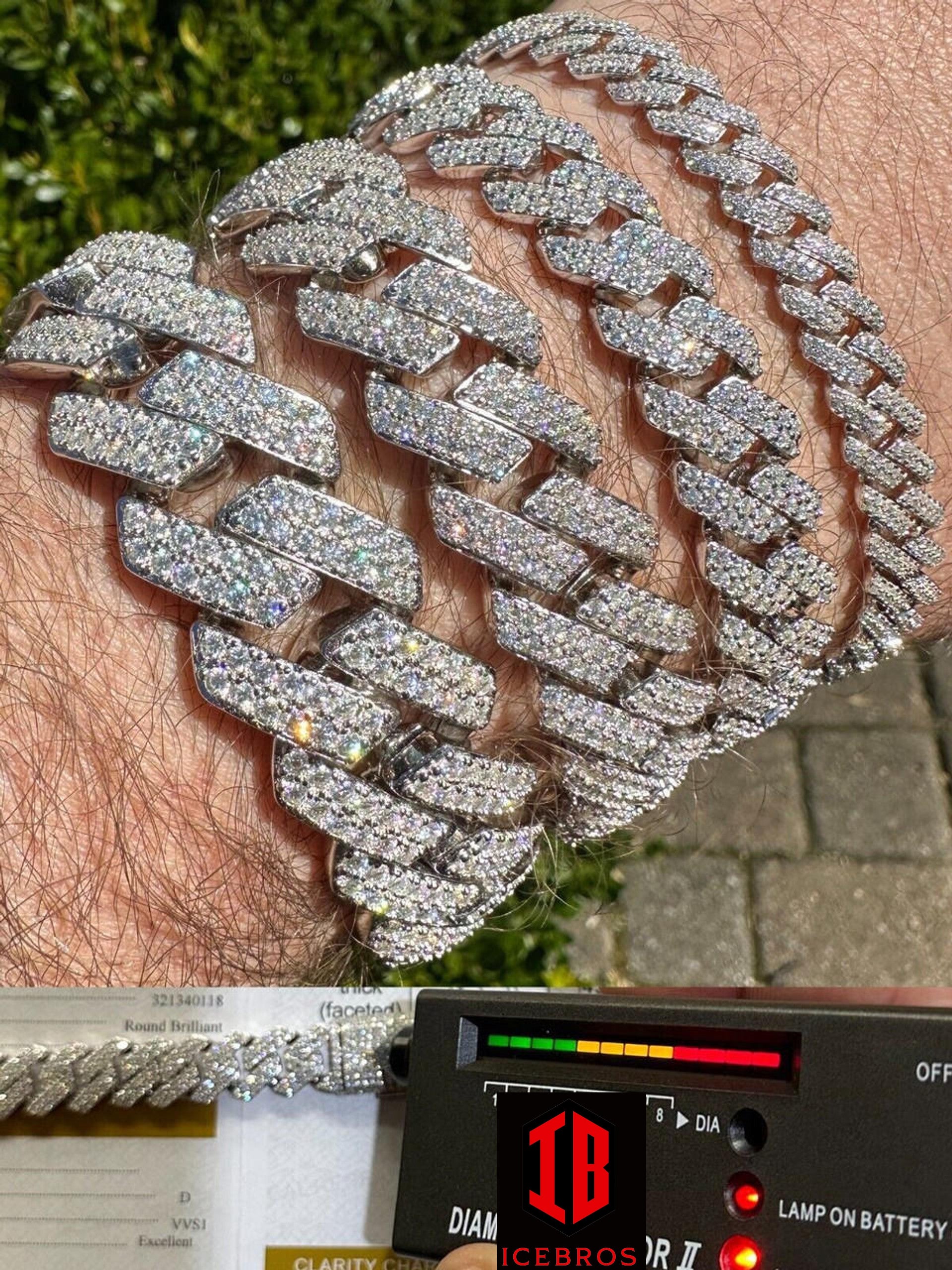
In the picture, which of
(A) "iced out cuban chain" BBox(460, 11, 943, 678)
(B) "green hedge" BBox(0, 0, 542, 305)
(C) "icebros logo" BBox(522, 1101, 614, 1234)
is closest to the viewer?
(C) "icebros logo" BBox(522, 1101, 614, 1234)

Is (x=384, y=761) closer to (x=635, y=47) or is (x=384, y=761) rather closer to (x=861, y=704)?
(x=635, y=47)

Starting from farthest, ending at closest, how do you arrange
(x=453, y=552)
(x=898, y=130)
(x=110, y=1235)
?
(x=898, y=130) < (x=453, y=552) < (x=110, y=1235)

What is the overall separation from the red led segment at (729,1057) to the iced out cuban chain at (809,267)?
389 millimetres

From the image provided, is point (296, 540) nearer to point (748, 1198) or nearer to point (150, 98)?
point (748, 1198)

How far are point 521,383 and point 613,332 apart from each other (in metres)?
0.08

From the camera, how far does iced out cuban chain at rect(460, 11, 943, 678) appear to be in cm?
71

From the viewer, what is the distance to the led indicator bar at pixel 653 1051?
0.50m

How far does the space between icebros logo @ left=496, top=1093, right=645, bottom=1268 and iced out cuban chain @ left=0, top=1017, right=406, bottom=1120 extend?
114 millimetres

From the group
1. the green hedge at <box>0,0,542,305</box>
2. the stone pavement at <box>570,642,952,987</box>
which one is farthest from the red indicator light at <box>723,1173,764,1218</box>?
the green hedge at <box>0,0,542,305</box>

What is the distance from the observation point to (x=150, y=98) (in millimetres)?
1525

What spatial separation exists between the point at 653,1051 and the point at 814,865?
1177 mm

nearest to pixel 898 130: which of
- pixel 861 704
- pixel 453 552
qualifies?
pixel 453 552

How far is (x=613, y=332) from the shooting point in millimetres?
663

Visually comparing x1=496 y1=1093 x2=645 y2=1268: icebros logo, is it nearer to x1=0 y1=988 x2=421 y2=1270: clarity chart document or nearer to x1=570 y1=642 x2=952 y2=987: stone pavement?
x1=0 y1=988 x2=421 y2=1270: clarity chart document
